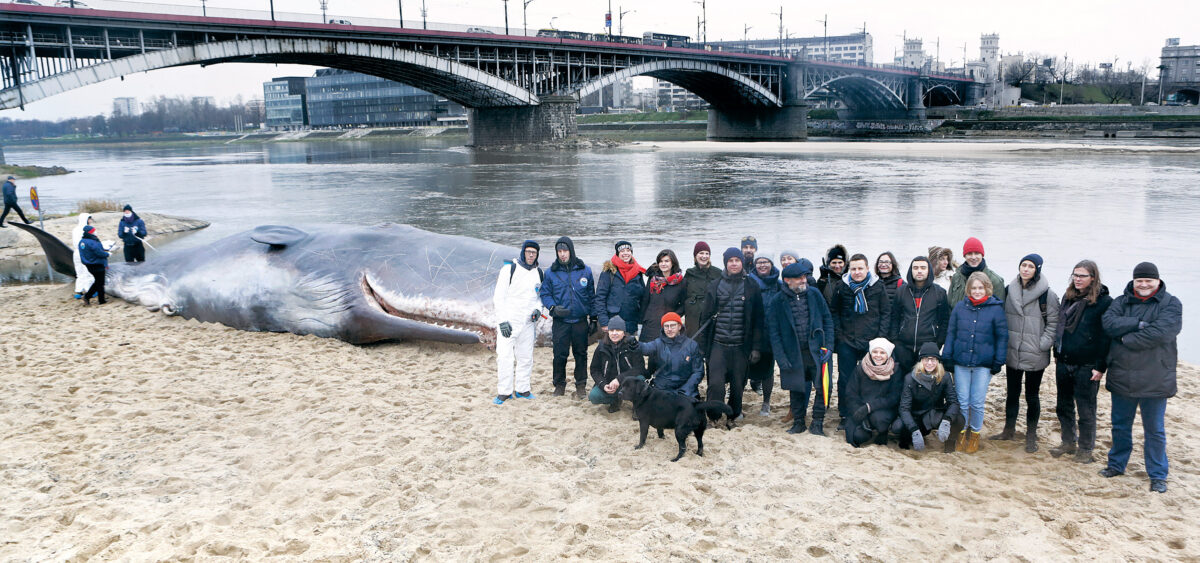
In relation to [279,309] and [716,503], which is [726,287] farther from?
[279,309]

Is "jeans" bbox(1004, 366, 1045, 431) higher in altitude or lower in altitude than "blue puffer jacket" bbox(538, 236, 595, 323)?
lower

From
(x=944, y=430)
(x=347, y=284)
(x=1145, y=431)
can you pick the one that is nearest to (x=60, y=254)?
(x=347, y=284)

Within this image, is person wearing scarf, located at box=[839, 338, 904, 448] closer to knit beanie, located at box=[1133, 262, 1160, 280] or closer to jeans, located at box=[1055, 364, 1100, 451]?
jeans, located at box=[1055, 364, 1100, 451]

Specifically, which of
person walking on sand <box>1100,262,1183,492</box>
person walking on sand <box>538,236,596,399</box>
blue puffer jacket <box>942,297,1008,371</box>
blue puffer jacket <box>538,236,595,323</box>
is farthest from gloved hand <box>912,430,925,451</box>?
blue puffer jacket <box>538,236,595,323</box>

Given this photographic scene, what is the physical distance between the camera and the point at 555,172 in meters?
47.3

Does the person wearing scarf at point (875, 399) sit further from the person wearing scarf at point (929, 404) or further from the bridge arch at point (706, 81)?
the bridge arch at point (706, 81)

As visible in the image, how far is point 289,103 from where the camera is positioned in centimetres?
19562

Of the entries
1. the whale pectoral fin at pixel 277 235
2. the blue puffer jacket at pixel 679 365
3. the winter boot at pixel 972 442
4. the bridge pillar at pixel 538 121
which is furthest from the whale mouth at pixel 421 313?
the bridge pillar at pixel 538 121

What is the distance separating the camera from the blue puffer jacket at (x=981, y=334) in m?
6.87

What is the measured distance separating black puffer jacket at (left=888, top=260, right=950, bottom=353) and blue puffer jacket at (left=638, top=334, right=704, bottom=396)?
1968 millimetres

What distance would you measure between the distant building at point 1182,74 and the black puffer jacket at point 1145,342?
6212 inches

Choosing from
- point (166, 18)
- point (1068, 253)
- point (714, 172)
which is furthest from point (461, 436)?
point (166, 18)

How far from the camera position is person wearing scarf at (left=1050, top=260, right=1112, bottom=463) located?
6.53 m

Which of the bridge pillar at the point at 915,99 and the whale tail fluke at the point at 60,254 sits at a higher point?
the bridge pillar at the point at 915,99
